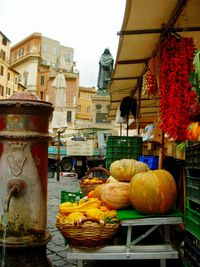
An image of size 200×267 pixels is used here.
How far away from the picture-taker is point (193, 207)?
121 inches

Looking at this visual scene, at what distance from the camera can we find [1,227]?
144 inches

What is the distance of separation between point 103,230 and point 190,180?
3.37 feet

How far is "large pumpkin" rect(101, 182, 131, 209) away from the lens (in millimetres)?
3953

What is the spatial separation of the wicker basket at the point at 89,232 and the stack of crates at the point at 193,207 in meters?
0.79

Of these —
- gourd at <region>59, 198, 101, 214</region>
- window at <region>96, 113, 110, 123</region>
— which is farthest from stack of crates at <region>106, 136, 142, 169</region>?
window at <region>96, 113, 110, 123</region>

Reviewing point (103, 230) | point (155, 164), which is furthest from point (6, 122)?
point (155, 164)

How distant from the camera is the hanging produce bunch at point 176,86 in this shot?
4.16 meters

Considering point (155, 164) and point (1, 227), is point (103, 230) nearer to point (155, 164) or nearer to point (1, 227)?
point (1, 227)

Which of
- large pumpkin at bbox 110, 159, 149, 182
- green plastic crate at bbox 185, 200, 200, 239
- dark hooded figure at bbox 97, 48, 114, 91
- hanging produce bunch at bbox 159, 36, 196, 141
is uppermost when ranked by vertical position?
dark hooded figure at bbox 97, 48, 114, 91

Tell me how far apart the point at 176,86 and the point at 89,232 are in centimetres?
210

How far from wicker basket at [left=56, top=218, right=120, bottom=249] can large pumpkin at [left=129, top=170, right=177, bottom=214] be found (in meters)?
0.39

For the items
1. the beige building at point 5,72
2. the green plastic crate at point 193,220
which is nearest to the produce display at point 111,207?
the green plastic crate at point 193,220

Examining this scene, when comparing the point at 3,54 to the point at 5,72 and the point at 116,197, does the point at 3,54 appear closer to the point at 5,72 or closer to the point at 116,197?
the point at 5,72

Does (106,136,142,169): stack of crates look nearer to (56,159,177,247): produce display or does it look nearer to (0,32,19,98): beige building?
(56,159,177,247): produce display
